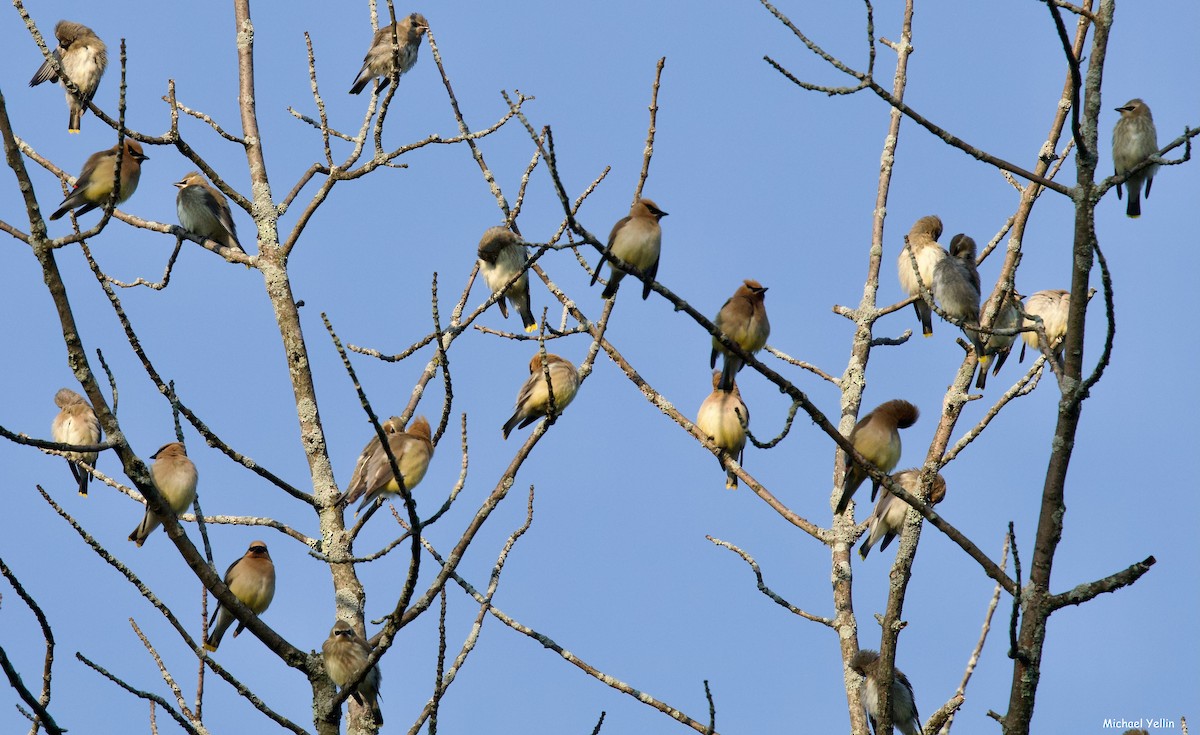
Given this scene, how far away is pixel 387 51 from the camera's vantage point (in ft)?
39.1

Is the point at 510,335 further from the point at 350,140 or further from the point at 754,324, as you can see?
the point at 754,324

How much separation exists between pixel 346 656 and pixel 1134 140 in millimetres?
8930

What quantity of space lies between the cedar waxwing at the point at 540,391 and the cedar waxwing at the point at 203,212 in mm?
2361

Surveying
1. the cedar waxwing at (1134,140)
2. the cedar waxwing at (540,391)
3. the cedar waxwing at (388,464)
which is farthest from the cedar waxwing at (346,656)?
the cedar waxwing at (1134,140)

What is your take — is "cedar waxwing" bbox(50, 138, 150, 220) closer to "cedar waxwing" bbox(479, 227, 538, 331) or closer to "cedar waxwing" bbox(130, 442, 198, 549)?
"cedar waxwing" bbox(130, 442, 198, 549)

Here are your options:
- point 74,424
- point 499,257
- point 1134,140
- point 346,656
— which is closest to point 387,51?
point 499,257

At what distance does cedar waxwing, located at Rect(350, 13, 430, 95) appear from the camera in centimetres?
1185

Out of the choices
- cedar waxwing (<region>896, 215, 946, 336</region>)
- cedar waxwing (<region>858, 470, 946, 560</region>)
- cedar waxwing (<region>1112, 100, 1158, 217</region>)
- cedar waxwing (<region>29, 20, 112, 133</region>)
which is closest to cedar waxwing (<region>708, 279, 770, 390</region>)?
cedar waxwing (<region>858, 470, 946, 560</region>)

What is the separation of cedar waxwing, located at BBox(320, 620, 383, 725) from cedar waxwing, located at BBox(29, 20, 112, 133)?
634 centimetres

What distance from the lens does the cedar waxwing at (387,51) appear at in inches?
467

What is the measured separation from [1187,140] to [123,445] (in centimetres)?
319

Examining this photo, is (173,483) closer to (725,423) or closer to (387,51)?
(725,423)

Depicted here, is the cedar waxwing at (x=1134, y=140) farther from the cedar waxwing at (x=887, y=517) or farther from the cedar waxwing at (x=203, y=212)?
the cedar waxwing at (x=203, y=212)

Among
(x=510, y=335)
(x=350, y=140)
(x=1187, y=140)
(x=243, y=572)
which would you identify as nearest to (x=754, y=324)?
(x=510, y=335)
